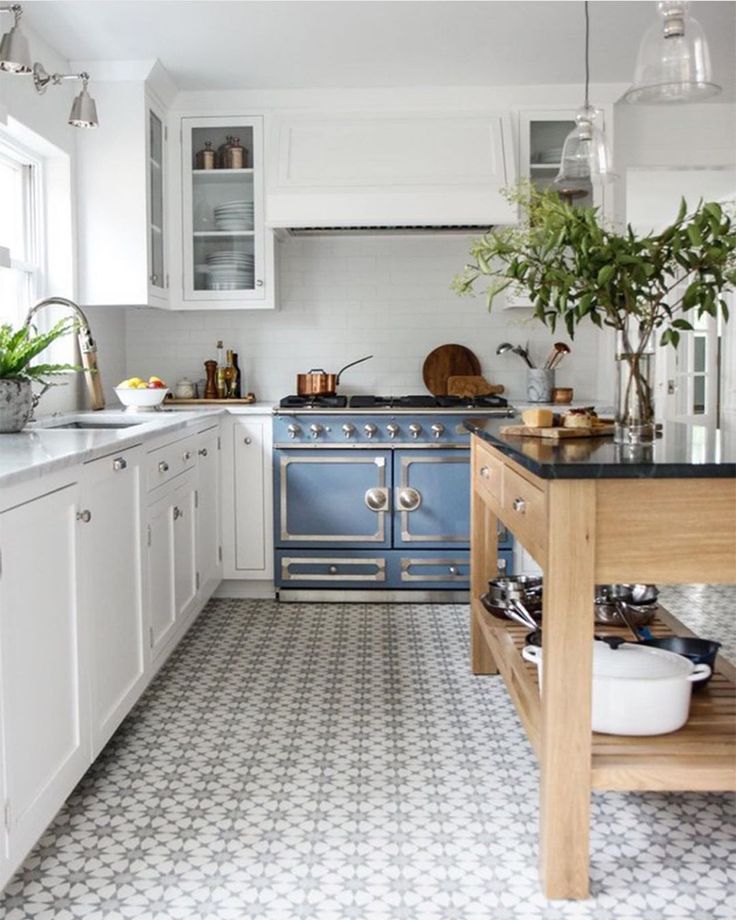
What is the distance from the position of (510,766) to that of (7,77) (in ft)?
10.0

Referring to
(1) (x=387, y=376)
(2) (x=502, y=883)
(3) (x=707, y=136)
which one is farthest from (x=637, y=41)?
(2) (x=502, y=883)

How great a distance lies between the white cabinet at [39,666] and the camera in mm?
1914

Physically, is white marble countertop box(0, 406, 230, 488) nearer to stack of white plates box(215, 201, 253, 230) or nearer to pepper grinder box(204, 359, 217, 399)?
pepper grinder box(204, 359, 217, 399)

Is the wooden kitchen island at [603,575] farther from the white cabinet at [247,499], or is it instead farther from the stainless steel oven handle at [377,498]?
the white cabinet at [247,499]

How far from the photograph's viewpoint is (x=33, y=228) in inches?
174

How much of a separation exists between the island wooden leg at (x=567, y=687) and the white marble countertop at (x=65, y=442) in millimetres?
1072

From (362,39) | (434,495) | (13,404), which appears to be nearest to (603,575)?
(13,404)

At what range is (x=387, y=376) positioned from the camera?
5312 millimetres

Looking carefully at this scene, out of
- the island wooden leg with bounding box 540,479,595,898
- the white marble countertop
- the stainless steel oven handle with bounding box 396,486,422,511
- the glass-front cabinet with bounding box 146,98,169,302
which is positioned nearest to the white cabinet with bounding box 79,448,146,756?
the white marble countertop

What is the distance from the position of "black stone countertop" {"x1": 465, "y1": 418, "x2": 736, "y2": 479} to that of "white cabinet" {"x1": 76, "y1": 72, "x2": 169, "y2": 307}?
8.26ft

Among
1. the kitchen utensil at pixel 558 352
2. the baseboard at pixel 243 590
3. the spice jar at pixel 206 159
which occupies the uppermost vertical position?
the spice jar at pixel 206 159

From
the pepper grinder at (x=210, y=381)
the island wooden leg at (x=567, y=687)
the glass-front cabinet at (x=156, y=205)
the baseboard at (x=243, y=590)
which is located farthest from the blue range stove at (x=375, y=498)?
the island wooden leg at (x=567, y=687)

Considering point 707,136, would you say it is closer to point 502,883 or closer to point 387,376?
point 387,376

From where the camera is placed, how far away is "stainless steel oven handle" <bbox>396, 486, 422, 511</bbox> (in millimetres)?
4625
